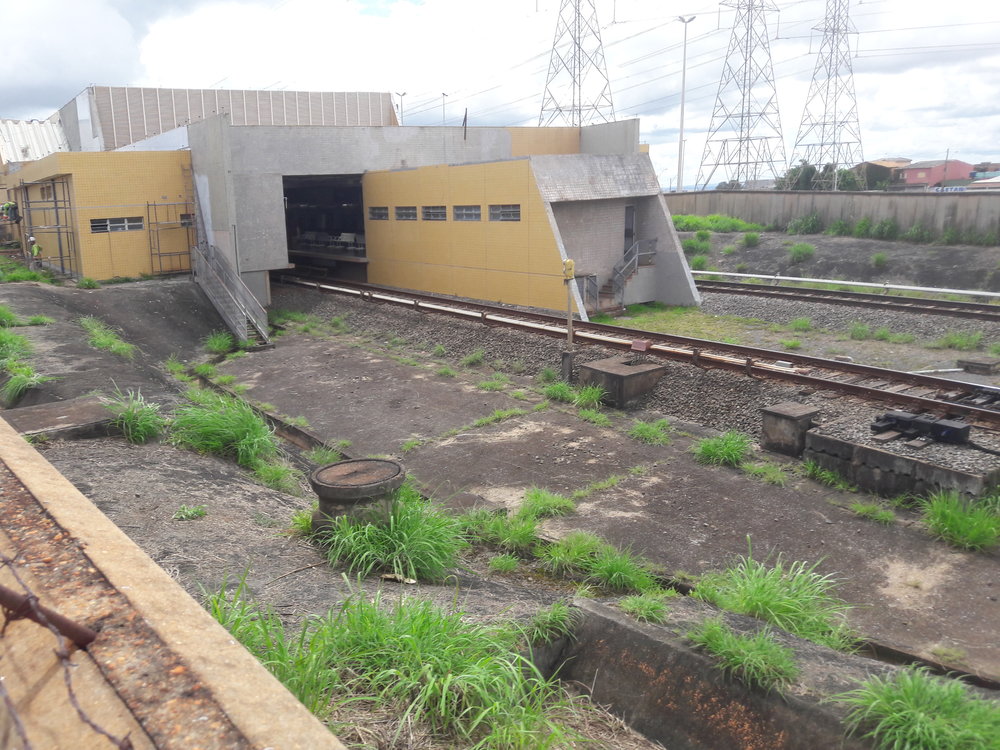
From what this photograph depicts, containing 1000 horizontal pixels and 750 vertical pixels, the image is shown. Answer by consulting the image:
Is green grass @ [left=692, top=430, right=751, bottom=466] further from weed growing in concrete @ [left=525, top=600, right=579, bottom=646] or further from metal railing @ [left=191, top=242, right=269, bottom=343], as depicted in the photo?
metal railing @ [left=191, top=242, right=269, bottom=343]

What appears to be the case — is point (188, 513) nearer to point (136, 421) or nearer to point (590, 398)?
point (136, 421)

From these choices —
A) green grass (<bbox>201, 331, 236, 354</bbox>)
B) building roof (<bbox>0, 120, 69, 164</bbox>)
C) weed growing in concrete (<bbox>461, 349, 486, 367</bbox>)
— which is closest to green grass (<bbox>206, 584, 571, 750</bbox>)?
weed growing in concrete (<bbox>461, 349, 486, 367</bbox>)

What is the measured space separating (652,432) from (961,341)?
9.22m

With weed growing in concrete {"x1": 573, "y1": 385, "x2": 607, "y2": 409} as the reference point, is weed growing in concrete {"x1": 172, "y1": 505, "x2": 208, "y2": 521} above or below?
above

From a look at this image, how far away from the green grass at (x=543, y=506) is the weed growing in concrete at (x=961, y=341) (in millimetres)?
11640

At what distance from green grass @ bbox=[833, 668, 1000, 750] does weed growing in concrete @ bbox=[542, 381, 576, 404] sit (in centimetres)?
968

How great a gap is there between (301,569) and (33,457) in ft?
7.20

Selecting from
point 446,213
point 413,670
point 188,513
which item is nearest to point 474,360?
point 446,213

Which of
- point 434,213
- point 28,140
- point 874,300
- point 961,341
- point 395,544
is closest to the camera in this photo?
point 395,544

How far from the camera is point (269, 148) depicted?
24.4m

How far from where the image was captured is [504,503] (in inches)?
374

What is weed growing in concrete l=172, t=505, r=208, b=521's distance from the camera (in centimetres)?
663

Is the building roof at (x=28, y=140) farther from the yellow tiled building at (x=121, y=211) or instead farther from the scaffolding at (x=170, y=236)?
the scaffolding at (x=170, y=236)

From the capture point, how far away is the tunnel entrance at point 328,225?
2884 cm
